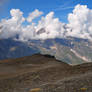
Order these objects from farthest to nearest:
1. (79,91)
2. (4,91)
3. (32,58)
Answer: (32,58) → (4,91) → (79,91)

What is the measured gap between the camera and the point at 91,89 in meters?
19.3

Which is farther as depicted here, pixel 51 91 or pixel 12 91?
pixel 12 91

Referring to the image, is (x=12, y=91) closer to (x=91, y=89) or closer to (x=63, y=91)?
(x=63, y=91)

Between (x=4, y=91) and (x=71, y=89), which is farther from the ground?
(x=71, y=89)

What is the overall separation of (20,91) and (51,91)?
647 centimetres

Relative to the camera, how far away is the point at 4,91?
28.4m

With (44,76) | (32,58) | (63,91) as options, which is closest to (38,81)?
(44,76)

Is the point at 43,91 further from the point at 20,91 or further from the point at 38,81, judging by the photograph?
the point at 38,81

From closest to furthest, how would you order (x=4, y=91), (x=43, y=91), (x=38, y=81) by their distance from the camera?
1. (x=43, y=91)
2. (x=4, y=91)
3. (x=38, y=81)

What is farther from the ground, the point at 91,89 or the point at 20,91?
the point at 91,89

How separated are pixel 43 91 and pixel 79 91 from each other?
5.52 m

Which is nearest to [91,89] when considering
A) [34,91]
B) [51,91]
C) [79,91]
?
[79,91]

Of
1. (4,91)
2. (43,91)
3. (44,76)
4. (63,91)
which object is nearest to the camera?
(63,91)

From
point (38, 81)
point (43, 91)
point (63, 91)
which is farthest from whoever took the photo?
point (38, 81)
